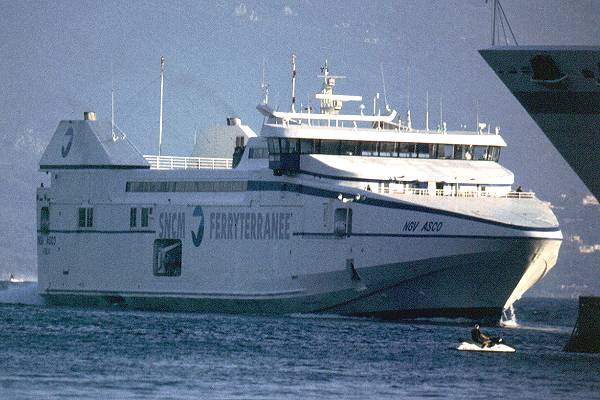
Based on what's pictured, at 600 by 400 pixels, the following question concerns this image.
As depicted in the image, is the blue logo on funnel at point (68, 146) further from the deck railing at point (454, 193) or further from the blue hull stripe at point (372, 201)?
the deck railing at point (454, 193)

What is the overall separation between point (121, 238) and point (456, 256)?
1949 cm

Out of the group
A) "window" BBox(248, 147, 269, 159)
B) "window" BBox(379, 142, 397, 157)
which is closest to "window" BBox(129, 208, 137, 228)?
"window" BBox(248, 147, 269, 159)

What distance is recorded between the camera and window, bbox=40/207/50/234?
108m

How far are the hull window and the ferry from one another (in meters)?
0.08

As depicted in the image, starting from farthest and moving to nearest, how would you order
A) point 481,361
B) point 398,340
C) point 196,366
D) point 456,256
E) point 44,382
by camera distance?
point 456,256
point 398,340
point 481,361
point 196,366
point 44,382

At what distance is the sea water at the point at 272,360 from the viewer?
62656 mm

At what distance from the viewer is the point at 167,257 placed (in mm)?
102312

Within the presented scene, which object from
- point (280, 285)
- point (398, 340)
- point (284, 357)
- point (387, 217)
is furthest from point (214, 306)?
point (284, 357)

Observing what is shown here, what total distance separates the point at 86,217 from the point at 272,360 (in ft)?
114

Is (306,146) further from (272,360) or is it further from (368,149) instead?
(272,360)

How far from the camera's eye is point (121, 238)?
104 metres

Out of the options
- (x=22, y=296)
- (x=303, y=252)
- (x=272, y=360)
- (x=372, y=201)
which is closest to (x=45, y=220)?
(x=22, y=296)

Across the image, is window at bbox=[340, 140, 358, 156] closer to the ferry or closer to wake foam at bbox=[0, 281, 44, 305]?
the ferry

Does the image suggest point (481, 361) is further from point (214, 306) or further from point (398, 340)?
point (214, 306)
